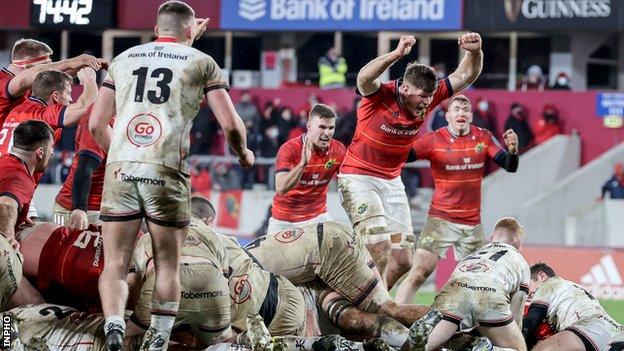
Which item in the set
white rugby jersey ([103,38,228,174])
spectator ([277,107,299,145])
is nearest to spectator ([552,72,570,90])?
spectator ([277,107,299,145])

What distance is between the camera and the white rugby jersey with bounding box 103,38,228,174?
28.0 feet

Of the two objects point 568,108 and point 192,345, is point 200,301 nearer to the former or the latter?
point 192,345

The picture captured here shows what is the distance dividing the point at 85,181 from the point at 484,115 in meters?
13.2

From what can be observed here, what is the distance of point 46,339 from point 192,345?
0.99 metres

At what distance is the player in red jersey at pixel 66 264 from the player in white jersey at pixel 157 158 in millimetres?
575

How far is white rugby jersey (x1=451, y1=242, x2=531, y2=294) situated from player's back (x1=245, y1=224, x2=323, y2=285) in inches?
41.4

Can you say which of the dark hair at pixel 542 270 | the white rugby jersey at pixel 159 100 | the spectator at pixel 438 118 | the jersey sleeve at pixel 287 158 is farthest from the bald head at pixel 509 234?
the spectator at pixel 438 118

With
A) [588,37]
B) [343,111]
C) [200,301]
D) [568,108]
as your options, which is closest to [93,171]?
[200,301]

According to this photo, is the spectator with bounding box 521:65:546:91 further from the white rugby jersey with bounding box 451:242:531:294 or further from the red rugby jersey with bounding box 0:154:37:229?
the red rugby jersey with bounding box 0:154:37:229

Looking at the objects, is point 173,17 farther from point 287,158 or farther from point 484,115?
point 484,115

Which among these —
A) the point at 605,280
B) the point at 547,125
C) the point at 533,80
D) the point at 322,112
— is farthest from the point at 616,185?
the point at 322,112

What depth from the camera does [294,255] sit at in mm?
9977

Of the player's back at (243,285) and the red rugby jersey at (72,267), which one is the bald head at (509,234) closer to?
the player's back at (243,285)

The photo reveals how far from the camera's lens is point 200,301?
8852 mm
